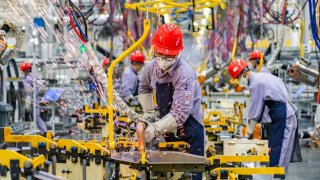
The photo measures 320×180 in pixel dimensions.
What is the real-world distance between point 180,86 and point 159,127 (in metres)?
0.62

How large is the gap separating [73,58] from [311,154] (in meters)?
6.15

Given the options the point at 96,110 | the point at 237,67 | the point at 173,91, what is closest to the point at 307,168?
the point at 237,67

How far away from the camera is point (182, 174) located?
3.80m

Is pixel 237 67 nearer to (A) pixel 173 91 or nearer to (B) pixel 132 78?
(A) pixel 173 91

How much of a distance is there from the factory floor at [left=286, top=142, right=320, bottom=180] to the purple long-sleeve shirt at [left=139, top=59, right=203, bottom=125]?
367cm

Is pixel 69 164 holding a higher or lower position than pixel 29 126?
higher

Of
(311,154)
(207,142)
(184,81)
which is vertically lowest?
(311,154)

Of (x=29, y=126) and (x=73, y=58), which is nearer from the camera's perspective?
A: (x=29, y=126)

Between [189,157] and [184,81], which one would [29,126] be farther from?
[189,157]

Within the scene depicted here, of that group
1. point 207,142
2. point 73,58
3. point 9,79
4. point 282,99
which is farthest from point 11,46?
point 73,58

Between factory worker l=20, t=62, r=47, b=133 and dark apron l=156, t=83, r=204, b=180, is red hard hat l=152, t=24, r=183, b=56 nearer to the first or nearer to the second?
dark apron l=156, t=83, r=204, b=180

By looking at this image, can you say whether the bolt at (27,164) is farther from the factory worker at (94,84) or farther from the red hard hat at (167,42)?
the factory worker at (94,84)

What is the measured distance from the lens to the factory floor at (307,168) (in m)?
8.13

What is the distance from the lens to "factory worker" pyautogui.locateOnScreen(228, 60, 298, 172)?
6359 mm
